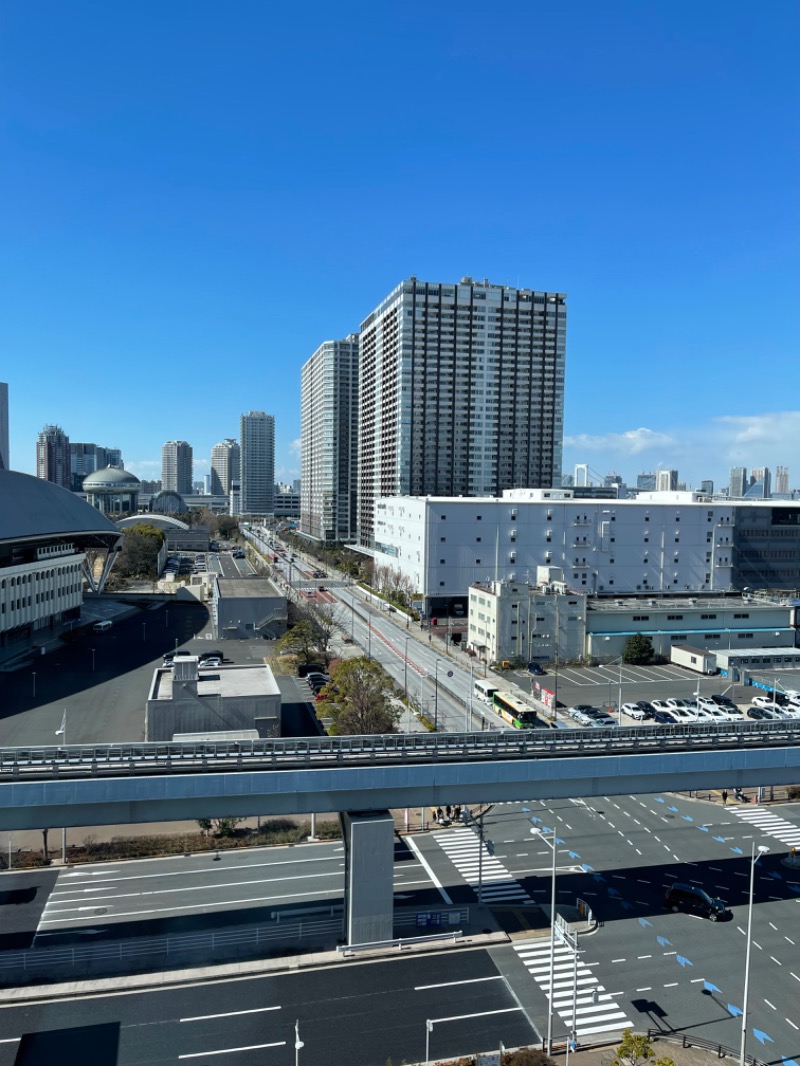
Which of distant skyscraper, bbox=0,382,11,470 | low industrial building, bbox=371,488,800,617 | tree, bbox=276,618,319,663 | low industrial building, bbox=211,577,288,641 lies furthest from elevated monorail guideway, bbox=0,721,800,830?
distant skyscraper, bbox=0,382,11,470

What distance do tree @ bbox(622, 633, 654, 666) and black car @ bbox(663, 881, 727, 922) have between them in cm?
3450

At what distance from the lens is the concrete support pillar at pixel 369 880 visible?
2097 cm

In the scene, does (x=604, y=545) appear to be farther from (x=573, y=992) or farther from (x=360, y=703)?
(x=573, y=992)

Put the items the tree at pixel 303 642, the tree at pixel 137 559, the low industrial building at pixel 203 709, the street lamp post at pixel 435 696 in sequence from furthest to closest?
the tree at pixel 137 559 < the tree at pixel 303 642 < the street lamp post at pixel 435 696 < the low industrial building at pixel 203 709

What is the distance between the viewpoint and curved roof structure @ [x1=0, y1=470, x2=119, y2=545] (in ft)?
189

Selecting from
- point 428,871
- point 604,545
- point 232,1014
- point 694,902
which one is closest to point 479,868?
point 428,871

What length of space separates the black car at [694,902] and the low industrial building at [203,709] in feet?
59.0

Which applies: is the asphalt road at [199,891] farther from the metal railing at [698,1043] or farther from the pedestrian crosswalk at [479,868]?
the metal railing at [698,1043]

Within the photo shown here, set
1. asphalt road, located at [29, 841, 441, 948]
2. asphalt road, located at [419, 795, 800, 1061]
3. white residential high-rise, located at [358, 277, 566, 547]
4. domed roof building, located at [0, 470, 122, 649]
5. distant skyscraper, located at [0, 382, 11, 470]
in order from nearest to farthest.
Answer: asphalt road, located at [419, 795, 800, 1061]
asphalt road, located at [29, 841, 441, 948]
domed roof building, located at [0, 470, 122, 649]
white residential high-rise, located at [358, 277, 566, 547]
distant skyscraper, located at [0, 382, 11, 470]

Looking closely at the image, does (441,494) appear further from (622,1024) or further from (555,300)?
(622,1024)

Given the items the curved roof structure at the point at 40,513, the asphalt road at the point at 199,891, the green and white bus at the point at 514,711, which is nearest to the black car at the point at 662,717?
the green and white bus at the point at 514,711

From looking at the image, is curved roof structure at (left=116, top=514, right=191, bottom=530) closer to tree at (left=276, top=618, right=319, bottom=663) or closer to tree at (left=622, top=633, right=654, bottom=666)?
tree at (left=276, top=618, right=319, bottom=663)

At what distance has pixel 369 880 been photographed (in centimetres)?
2102

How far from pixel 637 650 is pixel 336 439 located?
96.6m
